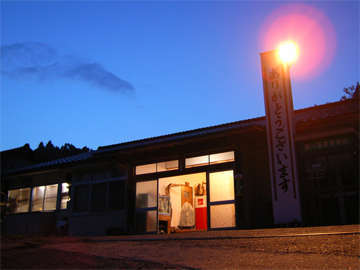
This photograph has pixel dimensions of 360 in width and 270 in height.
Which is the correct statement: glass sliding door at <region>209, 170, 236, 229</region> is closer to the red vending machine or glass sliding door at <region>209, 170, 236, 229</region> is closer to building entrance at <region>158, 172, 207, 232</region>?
building entrance at <region>158, 172, 207, 232</region>

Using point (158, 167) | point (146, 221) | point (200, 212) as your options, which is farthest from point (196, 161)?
point (200, 212)

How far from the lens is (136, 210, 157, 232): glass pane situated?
44.5 ft

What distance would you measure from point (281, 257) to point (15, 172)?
51.4ft

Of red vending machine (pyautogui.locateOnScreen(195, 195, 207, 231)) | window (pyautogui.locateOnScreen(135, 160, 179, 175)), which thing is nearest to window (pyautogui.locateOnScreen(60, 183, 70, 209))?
window (pyautogui.locateOnScreen(135, 160, 179, 175))

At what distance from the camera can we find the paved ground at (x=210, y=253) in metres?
5.26

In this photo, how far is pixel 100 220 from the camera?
1500cm

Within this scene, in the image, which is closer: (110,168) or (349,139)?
(349,139)

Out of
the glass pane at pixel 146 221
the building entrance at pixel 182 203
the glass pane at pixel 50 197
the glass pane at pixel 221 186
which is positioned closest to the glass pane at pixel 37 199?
the glass pane at pixel 50 197

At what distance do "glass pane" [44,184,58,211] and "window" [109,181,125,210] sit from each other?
3.64 meters

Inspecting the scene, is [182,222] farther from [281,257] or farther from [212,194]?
[281,257]

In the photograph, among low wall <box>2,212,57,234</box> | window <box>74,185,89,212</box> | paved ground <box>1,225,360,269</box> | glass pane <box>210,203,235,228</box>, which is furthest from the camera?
low wall <box>2,212,57,234</box>

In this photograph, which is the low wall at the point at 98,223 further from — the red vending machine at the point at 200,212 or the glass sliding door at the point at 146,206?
the red vending machine at the point at 200,212

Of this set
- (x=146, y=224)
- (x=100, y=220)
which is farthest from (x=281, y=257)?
(x=100, y=220)

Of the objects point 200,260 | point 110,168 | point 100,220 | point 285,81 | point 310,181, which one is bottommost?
point 200,260
